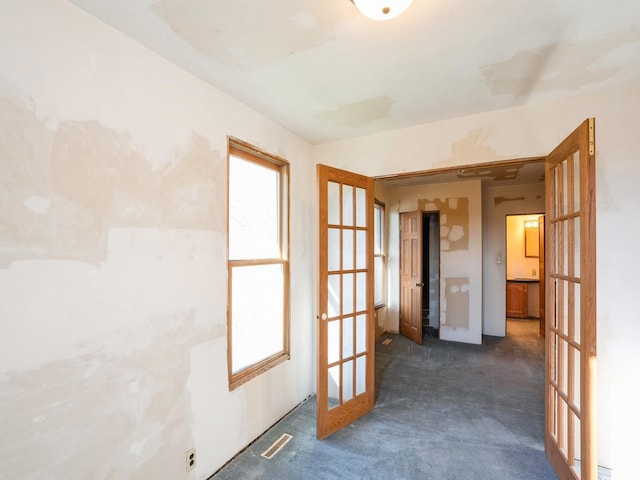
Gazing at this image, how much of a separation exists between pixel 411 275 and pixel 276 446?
3.60 m

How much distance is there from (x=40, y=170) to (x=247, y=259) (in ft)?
4.51

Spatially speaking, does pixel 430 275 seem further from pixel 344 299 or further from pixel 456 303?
pixel 344 299

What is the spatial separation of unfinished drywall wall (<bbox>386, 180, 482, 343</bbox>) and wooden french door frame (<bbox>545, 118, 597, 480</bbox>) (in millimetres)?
2805

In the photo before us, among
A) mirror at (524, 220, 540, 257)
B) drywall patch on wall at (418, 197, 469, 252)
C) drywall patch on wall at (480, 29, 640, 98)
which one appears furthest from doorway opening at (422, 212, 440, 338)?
drywall patch on wall at (480, 29, 640, 98)

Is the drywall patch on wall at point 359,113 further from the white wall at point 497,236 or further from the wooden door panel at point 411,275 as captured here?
the white wall at point 497,236

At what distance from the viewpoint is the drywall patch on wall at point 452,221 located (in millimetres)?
5055

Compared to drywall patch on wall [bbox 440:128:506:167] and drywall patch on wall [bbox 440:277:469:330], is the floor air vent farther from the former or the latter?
drywall patch on wall [bbox 440:277:469:330]

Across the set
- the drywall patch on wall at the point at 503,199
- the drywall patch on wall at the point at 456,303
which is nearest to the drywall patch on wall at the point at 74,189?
the drywall patch on wall at the point at 456,303

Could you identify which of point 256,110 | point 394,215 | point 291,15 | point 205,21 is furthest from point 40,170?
point 394,215

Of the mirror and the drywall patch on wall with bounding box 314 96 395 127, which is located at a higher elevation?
the drywall patch on wall with bounding box 314 96 395 127

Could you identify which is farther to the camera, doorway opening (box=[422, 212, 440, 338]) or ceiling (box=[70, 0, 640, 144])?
doorway opening (box=[422, 212, 440, 338])

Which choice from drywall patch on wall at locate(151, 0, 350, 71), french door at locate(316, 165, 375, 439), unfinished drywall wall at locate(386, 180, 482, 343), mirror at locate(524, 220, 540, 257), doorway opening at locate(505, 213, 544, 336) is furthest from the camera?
mirror at locate(524, 220, 540, 257)

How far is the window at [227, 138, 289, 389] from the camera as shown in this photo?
2314 millimetres

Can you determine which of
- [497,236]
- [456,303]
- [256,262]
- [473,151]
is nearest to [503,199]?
[497,236]
